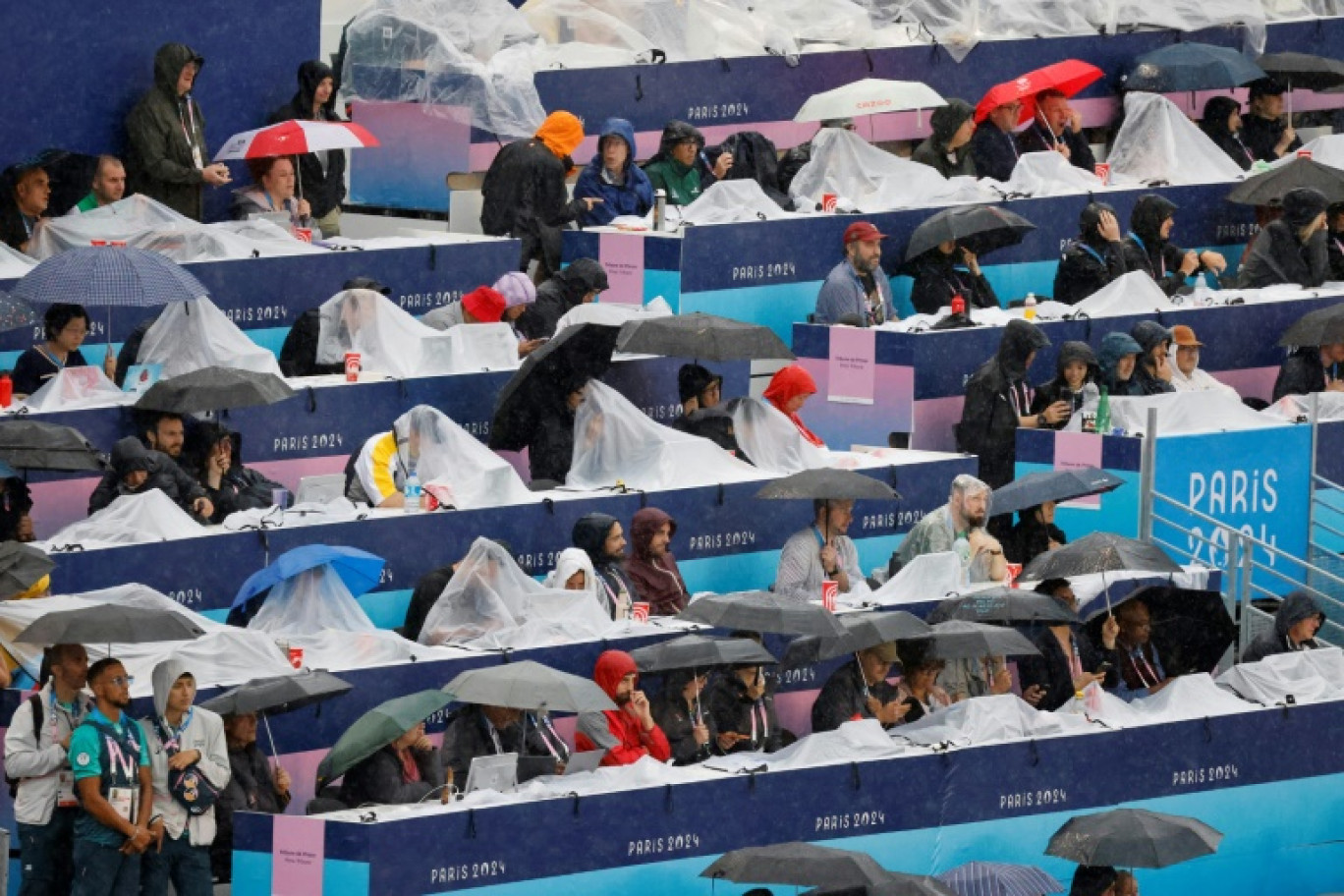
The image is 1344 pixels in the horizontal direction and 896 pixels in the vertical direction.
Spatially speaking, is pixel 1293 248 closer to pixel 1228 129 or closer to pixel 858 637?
pixel 1228 129

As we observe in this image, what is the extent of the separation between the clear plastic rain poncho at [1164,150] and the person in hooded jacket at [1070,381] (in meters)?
4.70

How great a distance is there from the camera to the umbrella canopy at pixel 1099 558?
19.9 meters

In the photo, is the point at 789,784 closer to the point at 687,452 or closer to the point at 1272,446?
the point at 687,452

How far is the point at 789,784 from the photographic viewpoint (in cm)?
1814

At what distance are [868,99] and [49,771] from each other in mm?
11030

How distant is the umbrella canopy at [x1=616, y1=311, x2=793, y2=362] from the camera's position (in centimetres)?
2156

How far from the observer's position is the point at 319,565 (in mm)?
18984

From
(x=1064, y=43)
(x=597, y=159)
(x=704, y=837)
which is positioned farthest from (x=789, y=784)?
(x=1064, y=43)

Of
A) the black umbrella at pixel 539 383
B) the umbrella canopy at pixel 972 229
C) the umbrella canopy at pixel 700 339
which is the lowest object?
the black umbrella at pixel 539 383

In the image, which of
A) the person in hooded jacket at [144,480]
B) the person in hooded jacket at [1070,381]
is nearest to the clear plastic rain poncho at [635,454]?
the person in hooded jacket at [1070,381]

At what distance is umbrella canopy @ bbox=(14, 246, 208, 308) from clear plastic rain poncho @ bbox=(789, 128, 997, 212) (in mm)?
5773

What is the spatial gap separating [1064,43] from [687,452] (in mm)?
8338

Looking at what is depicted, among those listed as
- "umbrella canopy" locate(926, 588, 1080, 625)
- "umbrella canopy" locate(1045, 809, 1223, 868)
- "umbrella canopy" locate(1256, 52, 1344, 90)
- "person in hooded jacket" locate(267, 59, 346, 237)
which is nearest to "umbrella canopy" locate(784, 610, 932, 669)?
"umbrella canopy" locate(926, 588, 1080, 625)

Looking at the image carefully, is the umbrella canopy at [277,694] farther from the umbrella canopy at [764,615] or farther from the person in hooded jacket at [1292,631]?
the person in hooded jacket at [1292,631]
